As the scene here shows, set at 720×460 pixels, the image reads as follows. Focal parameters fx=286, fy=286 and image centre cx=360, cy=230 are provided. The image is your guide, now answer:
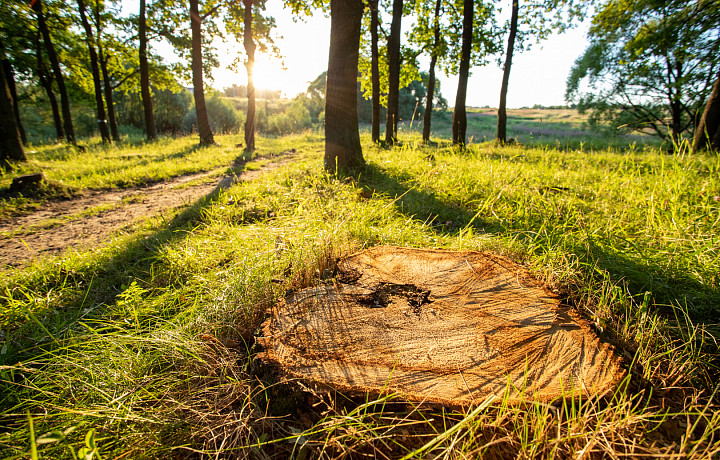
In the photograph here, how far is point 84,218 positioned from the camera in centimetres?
401

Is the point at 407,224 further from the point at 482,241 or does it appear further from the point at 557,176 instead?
the point at 557,176

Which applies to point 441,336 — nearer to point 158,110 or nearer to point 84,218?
point 84,218

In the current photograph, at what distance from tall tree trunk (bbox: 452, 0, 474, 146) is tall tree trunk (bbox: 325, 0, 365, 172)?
4507 mm

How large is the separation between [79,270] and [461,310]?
3.19 m

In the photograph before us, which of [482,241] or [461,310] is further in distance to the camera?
[482,241]

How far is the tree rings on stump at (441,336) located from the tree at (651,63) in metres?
2.00

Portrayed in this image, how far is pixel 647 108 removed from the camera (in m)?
16.3

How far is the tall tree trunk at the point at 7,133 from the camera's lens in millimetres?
5793

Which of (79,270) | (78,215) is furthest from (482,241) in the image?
(78,215)

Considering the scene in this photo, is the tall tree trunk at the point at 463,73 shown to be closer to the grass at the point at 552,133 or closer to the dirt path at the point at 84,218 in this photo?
the grass at the point at 552,133

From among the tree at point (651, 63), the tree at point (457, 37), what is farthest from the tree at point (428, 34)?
the tree at point (651, 63)

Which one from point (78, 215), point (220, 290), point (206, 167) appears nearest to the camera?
point (220, 290)

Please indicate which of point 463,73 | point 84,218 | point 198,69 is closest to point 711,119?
point 463,73

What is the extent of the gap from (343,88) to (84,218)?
432 cm
